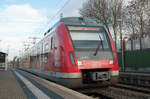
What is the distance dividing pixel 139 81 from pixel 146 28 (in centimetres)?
1443

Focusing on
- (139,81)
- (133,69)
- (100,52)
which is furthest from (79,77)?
(133,69)

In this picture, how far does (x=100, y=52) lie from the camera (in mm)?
6824

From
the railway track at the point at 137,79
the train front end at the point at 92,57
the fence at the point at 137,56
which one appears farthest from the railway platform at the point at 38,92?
the fence at the point at 137,56

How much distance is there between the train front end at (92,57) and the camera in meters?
6.32

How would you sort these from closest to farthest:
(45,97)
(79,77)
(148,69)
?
1. (45,97)
2. (79,77)
3. (148,69)

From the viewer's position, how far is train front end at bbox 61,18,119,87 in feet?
20.7

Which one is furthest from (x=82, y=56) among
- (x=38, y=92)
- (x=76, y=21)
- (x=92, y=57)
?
(x=38, y=92)

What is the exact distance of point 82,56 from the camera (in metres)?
6.48

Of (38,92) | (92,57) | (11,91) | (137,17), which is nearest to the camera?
(38,92)

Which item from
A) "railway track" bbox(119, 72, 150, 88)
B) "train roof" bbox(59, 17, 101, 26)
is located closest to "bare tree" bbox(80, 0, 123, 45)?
"railway track" bbox(119, 72, 150, 88)

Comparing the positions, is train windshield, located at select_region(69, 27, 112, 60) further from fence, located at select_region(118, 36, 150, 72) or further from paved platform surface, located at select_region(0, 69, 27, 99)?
fence, located at select_region(118, 36, 150, 72)

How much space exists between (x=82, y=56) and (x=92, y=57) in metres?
0.40

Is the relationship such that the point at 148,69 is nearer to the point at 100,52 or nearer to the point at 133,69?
the point at 133,69

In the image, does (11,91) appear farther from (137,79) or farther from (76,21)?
(137,79)
